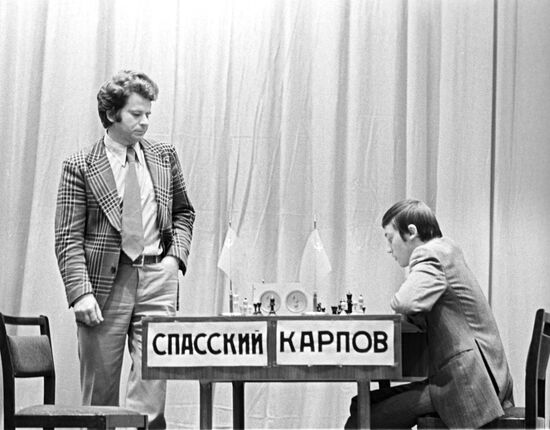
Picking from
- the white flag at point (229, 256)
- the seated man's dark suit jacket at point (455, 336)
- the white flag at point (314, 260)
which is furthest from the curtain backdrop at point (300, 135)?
the seated man's dark suit jacket at point (455, 336)

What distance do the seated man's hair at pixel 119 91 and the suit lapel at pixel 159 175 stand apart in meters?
0.18

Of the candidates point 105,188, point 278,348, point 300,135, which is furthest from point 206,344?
point 300,135

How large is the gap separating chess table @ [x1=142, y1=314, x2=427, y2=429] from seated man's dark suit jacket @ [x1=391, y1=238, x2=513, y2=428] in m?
0.23

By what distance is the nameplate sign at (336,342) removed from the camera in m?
3.15

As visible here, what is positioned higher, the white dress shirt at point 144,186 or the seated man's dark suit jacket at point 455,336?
the white dress shirt at point 144,186

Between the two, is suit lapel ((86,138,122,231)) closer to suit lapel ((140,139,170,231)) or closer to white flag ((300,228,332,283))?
suit lapel ((140,139,170,231))

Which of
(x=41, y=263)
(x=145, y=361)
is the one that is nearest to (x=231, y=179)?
(x=41, y=263)

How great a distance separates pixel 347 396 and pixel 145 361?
6.46ft

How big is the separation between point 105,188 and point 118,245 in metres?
0.22

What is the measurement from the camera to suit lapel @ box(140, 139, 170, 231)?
3.90 m

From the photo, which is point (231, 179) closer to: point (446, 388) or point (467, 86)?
point (467, 86)

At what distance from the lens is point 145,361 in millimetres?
3219

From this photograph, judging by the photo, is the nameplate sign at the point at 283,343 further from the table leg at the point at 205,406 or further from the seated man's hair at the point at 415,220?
the seated man's hair at the point at 415,220

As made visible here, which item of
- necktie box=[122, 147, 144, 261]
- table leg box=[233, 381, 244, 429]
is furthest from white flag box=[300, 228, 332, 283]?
necktie box=[122, 147, 144, 261]
